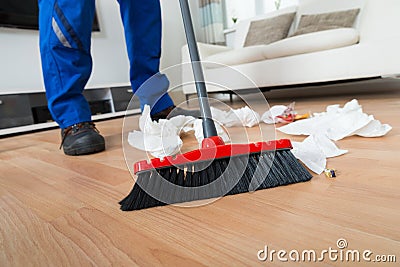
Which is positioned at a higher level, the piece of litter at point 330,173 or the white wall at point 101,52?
the white wall at point 101,52

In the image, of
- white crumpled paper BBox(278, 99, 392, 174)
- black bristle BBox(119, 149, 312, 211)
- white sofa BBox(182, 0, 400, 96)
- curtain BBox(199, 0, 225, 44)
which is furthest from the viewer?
curtain BBox(199, 0, 225, 44)

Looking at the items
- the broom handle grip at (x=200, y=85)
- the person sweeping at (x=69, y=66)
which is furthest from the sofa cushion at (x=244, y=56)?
the broom handle grip at (x=200, y=85)

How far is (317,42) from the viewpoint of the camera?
158 cm

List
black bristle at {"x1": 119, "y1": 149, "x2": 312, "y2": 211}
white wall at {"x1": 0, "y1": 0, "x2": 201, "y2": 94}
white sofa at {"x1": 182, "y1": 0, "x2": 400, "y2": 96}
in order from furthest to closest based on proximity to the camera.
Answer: white wall at {"x1": 0, "y1": 0, "x2": 201, "y2": 94} < white sofa at {"x1": 182, "y1": 0, "x2": 400, "y2": 96} < black bristle at {"x1": 119, "y1": 149, "x2": 312, "y2": 211}

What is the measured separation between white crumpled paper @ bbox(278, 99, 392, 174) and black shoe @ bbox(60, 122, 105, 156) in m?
0.58

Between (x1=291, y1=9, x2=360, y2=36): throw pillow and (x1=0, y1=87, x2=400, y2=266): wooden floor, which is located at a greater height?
(x1=291, y1=9, x2=360, y2=36): throw pillow

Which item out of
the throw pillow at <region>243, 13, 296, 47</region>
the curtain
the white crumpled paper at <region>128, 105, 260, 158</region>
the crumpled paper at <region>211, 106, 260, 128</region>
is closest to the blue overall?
the white crumpled paper at <region>128, 105, 260, 158</region>

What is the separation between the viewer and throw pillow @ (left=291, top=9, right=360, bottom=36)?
1.91 meters

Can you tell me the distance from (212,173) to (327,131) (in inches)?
16.9

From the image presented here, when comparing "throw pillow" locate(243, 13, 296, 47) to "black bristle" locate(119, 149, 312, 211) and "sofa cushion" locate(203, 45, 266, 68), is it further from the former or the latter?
"black bristle" locate(119, 149, 312, 211)

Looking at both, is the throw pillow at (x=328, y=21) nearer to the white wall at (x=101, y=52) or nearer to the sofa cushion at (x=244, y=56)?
the sofa cushion at (x=244, y=56)

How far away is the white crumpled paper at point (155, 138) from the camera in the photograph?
0.66 metres

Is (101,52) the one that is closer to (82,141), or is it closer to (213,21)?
(213,21)

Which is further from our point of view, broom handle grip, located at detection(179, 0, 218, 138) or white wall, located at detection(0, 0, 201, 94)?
white wall, located at detection(0, 0, 201, 94)
